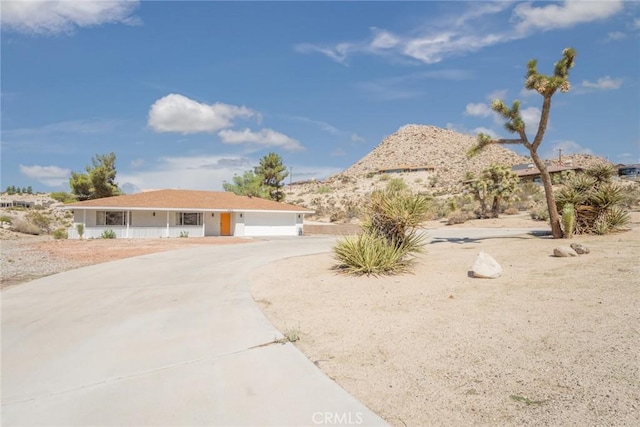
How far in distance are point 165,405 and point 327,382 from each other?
1689mm

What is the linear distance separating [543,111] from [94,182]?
1763 inches

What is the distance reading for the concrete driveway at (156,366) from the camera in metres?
4.14

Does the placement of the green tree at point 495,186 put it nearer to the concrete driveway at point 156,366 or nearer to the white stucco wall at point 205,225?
the white stucco wall at point 205,225

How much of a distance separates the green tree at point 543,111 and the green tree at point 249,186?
3462cm

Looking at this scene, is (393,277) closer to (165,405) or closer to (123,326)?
(123,326)

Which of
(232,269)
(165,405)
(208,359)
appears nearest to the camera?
(165,405)

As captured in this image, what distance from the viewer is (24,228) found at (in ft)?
130

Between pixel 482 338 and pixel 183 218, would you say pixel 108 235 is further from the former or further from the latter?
pixel 482 338

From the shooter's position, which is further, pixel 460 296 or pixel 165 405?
pixel 460 296

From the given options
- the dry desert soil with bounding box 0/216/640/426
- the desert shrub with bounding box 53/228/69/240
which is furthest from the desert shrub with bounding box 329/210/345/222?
the dry desert soil with bounding box 0/216/640/426

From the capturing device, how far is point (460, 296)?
7977 millimetres

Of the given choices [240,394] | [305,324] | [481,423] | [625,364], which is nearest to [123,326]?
[305,324]

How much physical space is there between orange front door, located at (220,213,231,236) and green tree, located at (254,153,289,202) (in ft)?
49.7

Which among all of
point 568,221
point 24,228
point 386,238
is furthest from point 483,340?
point 24,228
